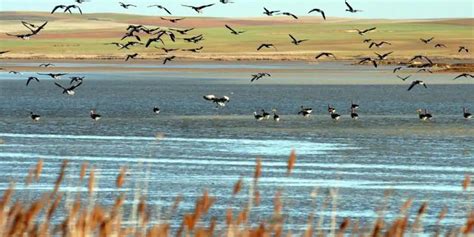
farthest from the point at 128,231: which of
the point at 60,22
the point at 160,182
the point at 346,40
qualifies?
the point at 60,22

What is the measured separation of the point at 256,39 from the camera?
160 m

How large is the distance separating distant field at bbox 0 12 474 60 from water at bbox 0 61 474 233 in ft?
244

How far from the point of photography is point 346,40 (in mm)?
155750

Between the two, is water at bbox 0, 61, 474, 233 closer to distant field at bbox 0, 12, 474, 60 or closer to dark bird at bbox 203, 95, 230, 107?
dark bird at bbox 203, 95, 230, 107

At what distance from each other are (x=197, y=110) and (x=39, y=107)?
6.58 m

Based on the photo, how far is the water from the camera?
720 inches

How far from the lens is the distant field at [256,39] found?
5315 inches

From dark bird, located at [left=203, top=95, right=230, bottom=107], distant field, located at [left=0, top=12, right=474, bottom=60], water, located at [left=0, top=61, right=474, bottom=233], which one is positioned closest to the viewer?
water, located at [left=0, top=61, right=474, bottom=233]

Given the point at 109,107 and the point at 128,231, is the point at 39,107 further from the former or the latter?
the point at 128,231

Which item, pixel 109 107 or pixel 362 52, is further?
pixel 362 52

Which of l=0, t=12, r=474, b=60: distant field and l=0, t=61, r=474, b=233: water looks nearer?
l=0, t=61, r=474, b=233: water

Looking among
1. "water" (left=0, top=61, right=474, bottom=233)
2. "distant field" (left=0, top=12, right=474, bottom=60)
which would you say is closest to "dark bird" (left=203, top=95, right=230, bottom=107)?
"water" (left=0, top=61, right=474, bottom=233)

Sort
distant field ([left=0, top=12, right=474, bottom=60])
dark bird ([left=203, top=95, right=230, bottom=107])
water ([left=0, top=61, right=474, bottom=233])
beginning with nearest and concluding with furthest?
1. water ([left=0, top=61, right=474, bottom=233])
2. dark bird ([left=203, top=95, right=230, bottom=107])
3. distant field ([left=0, top=12, right=474, bottom=60])

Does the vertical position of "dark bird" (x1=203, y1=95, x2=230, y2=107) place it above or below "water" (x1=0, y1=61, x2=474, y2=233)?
above
